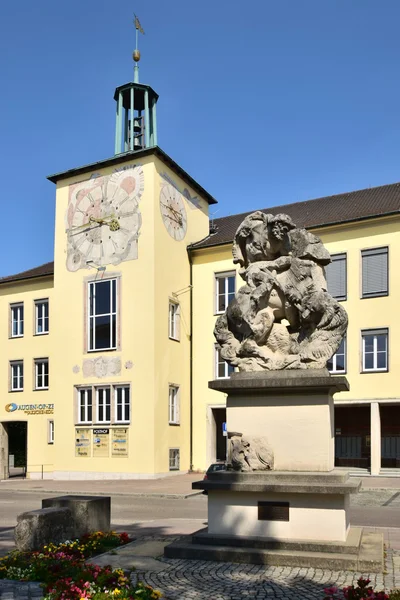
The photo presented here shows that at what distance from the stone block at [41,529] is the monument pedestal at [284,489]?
2.01 m

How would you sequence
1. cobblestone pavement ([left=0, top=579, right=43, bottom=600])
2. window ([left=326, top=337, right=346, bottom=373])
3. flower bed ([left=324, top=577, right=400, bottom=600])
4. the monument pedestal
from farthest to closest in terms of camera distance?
window ([left=326, top=337, right=346, bottom=373]) → the monument pedestal → cobblestone pavement ([left=0, top=579, right=43, bottom=600]) → flower bed ([left=324, top=577, right=400, bottom=600])

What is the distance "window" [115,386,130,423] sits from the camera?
95.3 feet

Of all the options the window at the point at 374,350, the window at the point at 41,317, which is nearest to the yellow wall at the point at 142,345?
the window at the point at 41,317

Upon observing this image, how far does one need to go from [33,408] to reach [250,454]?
2681 cm

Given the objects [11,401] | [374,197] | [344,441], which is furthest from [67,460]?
[374,197]

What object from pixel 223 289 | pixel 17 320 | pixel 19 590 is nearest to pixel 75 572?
pixel 19 590

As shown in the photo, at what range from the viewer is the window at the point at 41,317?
3406 centimetres

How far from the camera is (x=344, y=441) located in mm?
30578

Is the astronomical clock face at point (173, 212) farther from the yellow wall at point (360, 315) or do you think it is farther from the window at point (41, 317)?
the window at point (41, 317)

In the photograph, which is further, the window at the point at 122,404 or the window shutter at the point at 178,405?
the window shutter at the point at 178,405

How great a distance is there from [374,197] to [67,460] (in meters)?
18.7

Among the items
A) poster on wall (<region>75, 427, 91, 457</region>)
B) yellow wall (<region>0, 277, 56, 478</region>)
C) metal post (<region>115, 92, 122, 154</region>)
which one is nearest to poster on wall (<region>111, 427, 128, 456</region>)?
poster on wall (<region>75, 427, 91, 457</region>)

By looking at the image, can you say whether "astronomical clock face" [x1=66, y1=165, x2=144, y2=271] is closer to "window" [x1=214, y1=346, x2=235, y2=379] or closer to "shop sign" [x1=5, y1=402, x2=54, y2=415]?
"window" [x1=214, y1=346, x2=235, y2=379]

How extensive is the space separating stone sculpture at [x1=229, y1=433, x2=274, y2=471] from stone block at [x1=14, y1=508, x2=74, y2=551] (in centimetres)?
286
